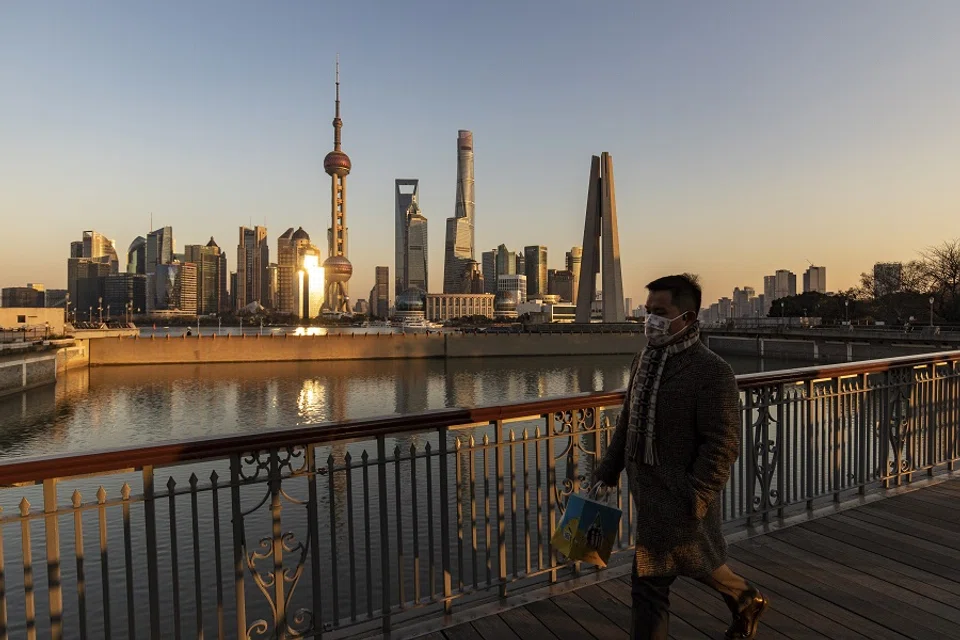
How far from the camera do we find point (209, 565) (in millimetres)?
8344

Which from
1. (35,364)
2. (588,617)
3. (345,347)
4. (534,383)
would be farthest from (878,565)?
(345,347)

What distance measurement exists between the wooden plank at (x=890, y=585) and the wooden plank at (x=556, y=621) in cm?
166

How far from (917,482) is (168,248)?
211675 millimetres

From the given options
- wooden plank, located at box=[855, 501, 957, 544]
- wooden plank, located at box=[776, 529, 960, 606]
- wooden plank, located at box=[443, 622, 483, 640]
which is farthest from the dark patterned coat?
wooden plank, located at box=[855, 501, 957, 544]

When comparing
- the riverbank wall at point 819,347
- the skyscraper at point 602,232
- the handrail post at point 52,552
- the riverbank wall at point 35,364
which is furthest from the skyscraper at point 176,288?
the handrail post at point 52,552

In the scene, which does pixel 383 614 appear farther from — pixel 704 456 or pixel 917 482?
pixel 917 482

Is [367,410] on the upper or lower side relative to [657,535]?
lower

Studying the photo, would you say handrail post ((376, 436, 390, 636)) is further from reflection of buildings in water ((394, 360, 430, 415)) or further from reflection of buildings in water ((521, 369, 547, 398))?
reflection of buildings in water ((521, 369, 547, 398))

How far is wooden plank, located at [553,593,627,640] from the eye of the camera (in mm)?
2807

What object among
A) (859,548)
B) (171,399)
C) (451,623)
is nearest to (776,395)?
(859,548)

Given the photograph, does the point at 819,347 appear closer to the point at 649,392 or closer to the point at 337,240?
the point at 649,392

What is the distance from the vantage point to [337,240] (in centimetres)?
16350

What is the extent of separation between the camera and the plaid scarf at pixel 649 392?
7.37 feet

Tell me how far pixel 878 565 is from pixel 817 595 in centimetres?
69
